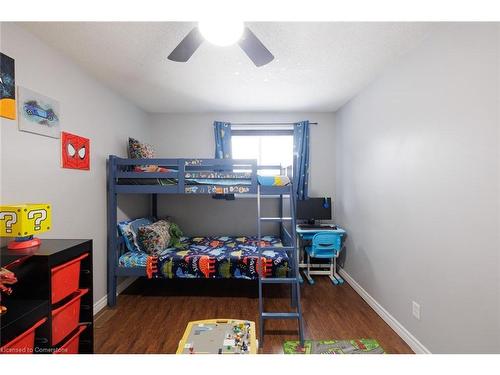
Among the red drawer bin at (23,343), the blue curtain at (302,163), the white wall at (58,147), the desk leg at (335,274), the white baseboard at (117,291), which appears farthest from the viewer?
the blue curtain at (302,163)

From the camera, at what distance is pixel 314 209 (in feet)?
11.2

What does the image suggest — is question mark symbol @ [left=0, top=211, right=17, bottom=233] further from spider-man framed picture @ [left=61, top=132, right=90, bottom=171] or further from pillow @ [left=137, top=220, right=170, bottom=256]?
pillow @ [left=137, top=220, right=170, bottom=256]

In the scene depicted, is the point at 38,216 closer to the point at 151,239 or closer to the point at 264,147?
the point at 151,239

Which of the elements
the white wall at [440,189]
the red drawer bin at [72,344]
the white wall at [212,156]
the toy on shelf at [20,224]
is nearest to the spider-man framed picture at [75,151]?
the toy on shelf at [20,224]

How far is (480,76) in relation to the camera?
1316 millimetres

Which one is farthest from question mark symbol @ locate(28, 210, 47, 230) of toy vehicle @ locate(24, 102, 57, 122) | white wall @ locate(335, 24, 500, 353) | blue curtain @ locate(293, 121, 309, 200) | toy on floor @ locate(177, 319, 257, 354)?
blue curtain @ locate(293, 121, 309, 200)

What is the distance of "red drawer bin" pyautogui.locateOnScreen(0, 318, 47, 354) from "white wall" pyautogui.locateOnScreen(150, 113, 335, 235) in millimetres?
2494

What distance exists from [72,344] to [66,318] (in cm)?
19

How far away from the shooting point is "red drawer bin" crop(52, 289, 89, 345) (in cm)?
128

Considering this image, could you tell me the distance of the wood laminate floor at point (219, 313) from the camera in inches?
76.5

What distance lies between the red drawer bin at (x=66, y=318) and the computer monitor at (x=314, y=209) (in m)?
2.65

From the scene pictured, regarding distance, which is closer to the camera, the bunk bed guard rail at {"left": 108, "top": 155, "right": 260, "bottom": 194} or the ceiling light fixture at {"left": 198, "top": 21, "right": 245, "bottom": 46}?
the ceiling light fixture at {"left": 198, "top": 21, "right": 245, "bottom": 46}

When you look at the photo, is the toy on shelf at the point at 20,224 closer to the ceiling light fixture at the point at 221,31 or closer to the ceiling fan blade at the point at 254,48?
the ceiling light fixture at the point at 221,31

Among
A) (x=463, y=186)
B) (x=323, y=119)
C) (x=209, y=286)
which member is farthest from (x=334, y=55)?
(x=209, y=286)
